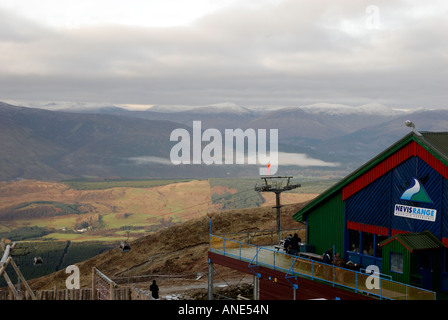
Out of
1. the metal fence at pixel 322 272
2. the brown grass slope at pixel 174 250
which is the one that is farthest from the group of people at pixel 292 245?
the brown grass slope at pixel 174 250

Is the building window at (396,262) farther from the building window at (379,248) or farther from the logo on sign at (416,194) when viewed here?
the logo on sign at (416,194)

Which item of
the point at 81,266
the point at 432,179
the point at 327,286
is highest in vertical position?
the point at 432,179

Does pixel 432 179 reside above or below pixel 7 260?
above

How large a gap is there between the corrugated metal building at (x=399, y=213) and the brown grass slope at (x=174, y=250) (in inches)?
1089

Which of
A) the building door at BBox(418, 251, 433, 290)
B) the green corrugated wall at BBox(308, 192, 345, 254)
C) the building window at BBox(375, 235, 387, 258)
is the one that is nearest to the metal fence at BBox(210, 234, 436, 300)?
the building window at BBox(375, 235, 387, 258)

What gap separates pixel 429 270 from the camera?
87.8 ft

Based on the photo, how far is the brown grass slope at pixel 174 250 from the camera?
6038 centimetres

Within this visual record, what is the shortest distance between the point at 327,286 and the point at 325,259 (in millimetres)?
1476

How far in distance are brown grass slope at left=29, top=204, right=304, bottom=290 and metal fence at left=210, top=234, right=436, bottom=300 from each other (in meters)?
22.9

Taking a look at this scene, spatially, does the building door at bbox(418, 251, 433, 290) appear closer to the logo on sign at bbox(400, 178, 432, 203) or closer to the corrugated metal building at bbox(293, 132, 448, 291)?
the corrugated metal building at bbox(293, 132, 448, 291)

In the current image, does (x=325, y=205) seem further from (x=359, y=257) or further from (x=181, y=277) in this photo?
(x=181, y=277)

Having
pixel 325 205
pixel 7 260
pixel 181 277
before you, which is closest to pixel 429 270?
pixel 325 205

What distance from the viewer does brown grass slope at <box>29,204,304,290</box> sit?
60375mm
